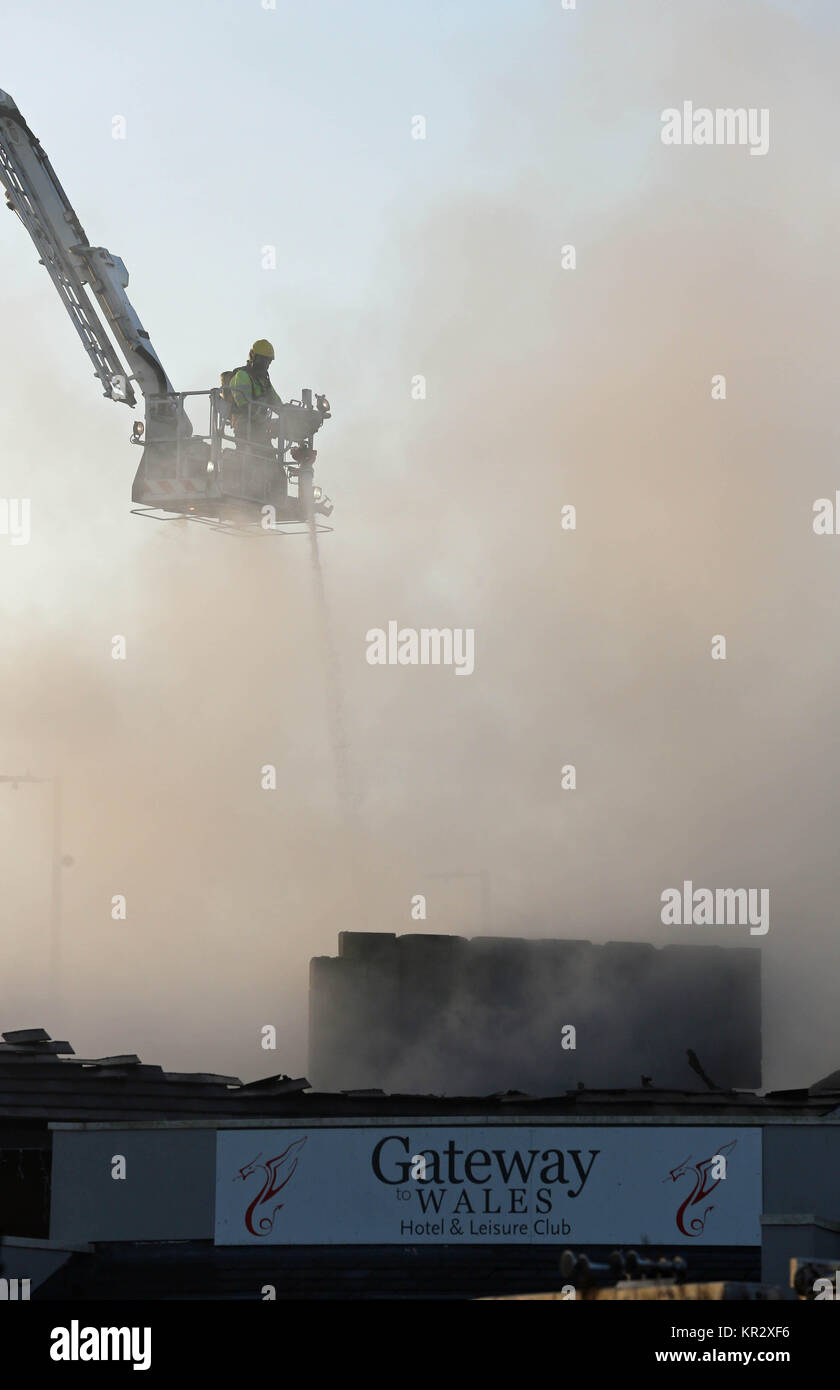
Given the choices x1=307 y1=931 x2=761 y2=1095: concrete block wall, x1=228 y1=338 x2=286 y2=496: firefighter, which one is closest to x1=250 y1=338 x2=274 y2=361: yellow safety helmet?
x1=228 y1=338 x2=286 y2=496: firefighter

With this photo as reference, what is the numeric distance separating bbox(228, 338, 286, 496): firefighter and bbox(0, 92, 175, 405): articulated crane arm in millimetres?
3148

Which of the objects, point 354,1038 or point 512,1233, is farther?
point 354,1038

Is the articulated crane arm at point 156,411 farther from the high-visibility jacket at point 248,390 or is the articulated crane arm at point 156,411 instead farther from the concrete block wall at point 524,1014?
the concrete block wall at point 524,1014

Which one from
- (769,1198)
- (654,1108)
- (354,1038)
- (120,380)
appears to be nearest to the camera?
(769,1198)

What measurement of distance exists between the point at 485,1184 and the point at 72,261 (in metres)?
18.9

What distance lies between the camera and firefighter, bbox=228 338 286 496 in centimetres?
3469

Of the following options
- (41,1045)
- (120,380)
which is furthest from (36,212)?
(41,1045)

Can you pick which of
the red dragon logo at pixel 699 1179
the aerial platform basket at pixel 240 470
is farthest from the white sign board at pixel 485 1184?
the aerial platform basket at pixel 240 470

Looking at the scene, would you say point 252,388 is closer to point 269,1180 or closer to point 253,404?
point 253,404
